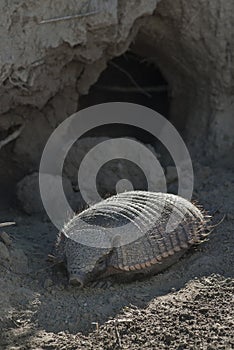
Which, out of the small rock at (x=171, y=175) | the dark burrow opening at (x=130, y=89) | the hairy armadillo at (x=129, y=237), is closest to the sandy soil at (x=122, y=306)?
the hairy armadillo at (x=129, y=237)

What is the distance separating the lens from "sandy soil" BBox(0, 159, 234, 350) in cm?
307

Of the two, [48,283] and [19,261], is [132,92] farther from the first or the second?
[48,283]

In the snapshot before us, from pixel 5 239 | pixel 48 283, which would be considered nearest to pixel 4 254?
pixel 5 239

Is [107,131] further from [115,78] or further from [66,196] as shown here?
[66,196]

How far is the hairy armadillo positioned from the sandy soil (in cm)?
10

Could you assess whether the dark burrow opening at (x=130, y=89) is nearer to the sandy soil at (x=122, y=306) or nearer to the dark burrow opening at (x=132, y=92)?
the dark burrow opening at (x=132, y=92)

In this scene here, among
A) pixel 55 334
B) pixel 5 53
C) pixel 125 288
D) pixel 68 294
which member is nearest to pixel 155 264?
pixel 125 288

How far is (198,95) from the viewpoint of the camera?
5.79m

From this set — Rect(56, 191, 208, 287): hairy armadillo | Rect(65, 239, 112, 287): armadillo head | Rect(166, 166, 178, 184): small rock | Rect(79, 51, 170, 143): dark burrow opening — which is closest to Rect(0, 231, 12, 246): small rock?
Rect(56, 191, 208, 287): hairy armadillo

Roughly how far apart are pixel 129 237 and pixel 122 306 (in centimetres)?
47

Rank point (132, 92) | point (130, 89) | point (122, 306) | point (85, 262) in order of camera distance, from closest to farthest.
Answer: point (122, 306) < point (85, 262) < point (130, 89) < point (132, 92)

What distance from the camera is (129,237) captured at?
372 centimetres

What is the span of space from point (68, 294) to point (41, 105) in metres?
1.99

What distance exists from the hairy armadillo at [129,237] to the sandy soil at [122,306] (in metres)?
0.10
